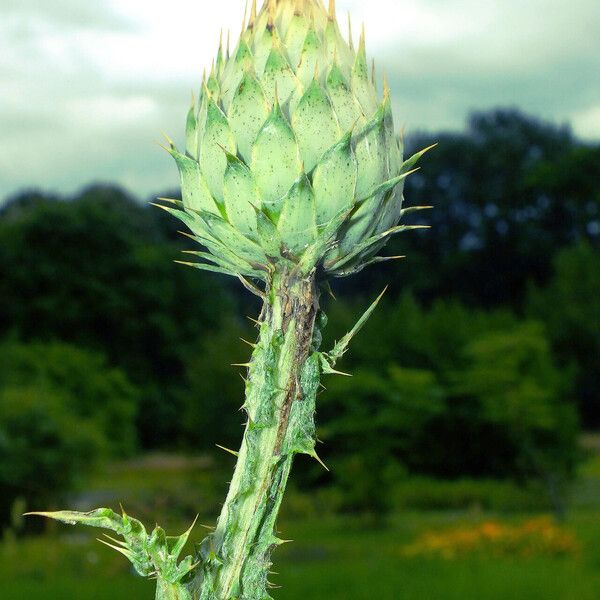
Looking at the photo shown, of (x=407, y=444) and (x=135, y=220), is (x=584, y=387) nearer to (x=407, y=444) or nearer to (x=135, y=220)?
(x=407, y=444)

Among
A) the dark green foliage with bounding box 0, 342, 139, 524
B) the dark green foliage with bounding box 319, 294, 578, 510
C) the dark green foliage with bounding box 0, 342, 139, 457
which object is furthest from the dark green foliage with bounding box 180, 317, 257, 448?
the dark green foliage with bounding box 0, 342, 139, 457

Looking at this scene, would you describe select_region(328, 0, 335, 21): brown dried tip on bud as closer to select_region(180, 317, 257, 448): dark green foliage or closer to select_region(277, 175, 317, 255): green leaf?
select_region(277, 175, 317, 255): green leaf

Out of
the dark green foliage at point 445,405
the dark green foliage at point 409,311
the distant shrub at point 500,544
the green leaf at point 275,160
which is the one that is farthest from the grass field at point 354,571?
the green leaf at point 275,160

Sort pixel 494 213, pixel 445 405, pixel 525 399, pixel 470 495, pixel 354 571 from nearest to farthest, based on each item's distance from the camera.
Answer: pixel 354 571
pixel 525 399
pixel 445 405
pixel 470 495
pixel 494 213

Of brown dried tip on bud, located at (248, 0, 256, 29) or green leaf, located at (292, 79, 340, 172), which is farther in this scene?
brown dried tip on bud, located at (248, 0, 256, 29)

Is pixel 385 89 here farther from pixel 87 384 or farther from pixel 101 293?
pixel 101 293

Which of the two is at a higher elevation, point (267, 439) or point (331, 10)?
point (331, 10)

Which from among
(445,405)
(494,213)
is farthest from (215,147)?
(494,213)

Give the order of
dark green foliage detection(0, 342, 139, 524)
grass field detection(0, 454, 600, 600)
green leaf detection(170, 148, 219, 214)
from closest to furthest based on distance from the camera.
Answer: green leaf detection(170, 148, 219, 214) < grass field detection(0, 454, 600, 600) < dark green foliage detection(0, 342, 139, 524)
